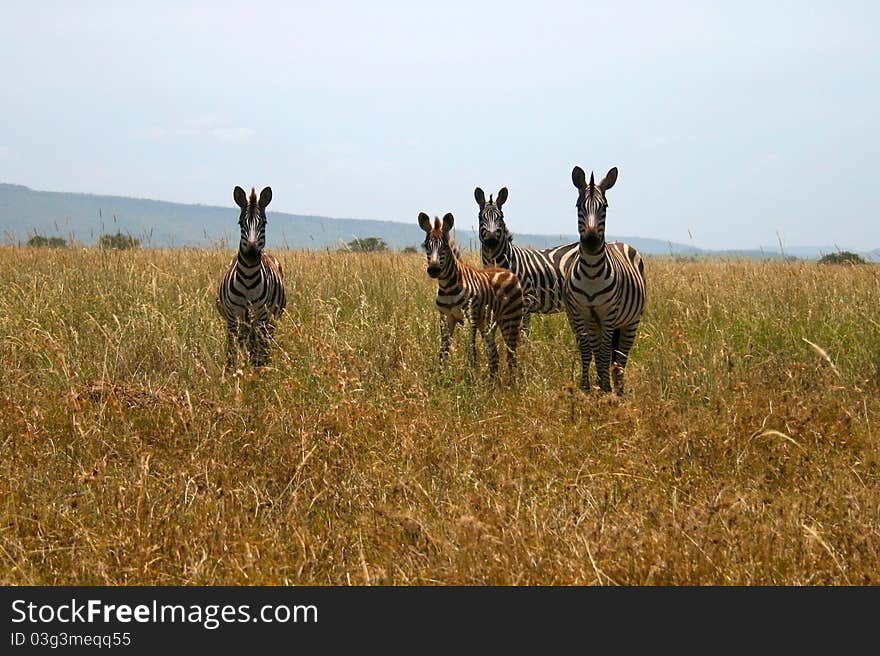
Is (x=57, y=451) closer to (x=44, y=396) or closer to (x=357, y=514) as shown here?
(x=44, y=396)

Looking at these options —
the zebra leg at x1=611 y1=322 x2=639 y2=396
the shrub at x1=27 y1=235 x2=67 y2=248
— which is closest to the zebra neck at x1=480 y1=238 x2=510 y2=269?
the zebra leg at x1=611 y1=322 x2=639 y2=396

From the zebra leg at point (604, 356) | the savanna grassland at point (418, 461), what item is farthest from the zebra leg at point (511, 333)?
the zebra leg at point (604, 356)

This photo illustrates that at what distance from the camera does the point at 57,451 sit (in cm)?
538

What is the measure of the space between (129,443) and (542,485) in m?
2.60

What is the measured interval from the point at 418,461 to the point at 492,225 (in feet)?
17.5

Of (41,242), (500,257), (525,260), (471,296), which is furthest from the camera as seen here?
(41,242)

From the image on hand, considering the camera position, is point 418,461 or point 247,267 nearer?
point 418,461

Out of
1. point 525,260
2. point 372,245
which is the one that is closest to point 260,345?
point 525,260

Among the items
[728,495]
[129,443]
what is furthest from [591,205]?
[129,443]

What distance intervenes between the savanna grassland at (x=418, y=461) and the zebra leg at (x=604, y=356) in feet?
1.14

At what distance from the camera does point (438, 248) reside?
8.38m

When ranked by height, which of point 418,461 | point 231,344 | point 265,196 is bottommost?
point 418,461

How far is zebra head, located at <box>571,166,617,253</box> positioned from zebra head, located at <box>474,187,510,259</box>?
6.86 feet

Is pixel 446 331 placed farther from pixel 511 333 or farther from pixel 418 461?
pixel 418 461
